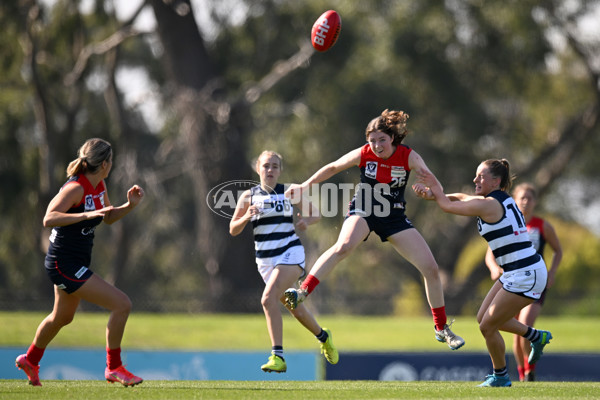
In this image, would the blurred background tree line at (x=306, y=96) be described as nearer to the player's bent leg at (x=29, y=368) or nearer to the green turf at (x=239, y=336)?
the green turf at (x=239, y=336)

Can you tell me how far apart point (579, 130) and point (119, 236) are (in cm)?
1552

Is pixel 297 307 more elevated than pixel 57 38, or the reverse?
pixel 57 38

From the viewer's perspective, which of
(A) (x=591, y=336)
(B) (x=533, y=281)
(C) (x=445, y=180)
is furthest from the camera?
(C) (x=445, y=180)

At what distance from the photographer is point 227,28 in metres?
26.0

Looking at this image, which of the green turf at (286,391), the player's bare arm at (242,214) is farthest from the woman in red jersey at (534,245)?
the player's bare arm at (242,214)

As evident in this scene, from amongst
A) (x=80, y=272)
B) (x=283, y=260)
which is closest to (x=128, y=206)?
(x=80, y=272)

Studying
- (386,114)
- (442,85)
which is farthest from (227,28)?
(386,114)

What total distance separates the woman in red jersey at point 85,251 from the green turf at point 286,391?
42 centimetres

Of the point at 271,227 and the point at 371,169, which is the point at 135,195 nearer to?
the point at 271,227

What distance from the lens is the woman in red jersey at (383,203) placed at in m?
7.39

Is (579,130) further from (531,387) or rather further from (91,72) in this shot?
(531,387)

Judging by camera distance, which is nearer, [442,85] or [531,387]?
[531,387]

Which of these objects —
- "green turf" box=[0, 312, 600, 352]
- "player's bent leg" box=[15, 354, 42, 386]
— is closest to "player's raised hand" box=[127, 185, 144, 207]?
"player's bent leg" box=[15, 354, 42, 386]

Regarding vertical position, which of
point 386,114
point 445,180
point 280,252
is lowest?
point 280,252
